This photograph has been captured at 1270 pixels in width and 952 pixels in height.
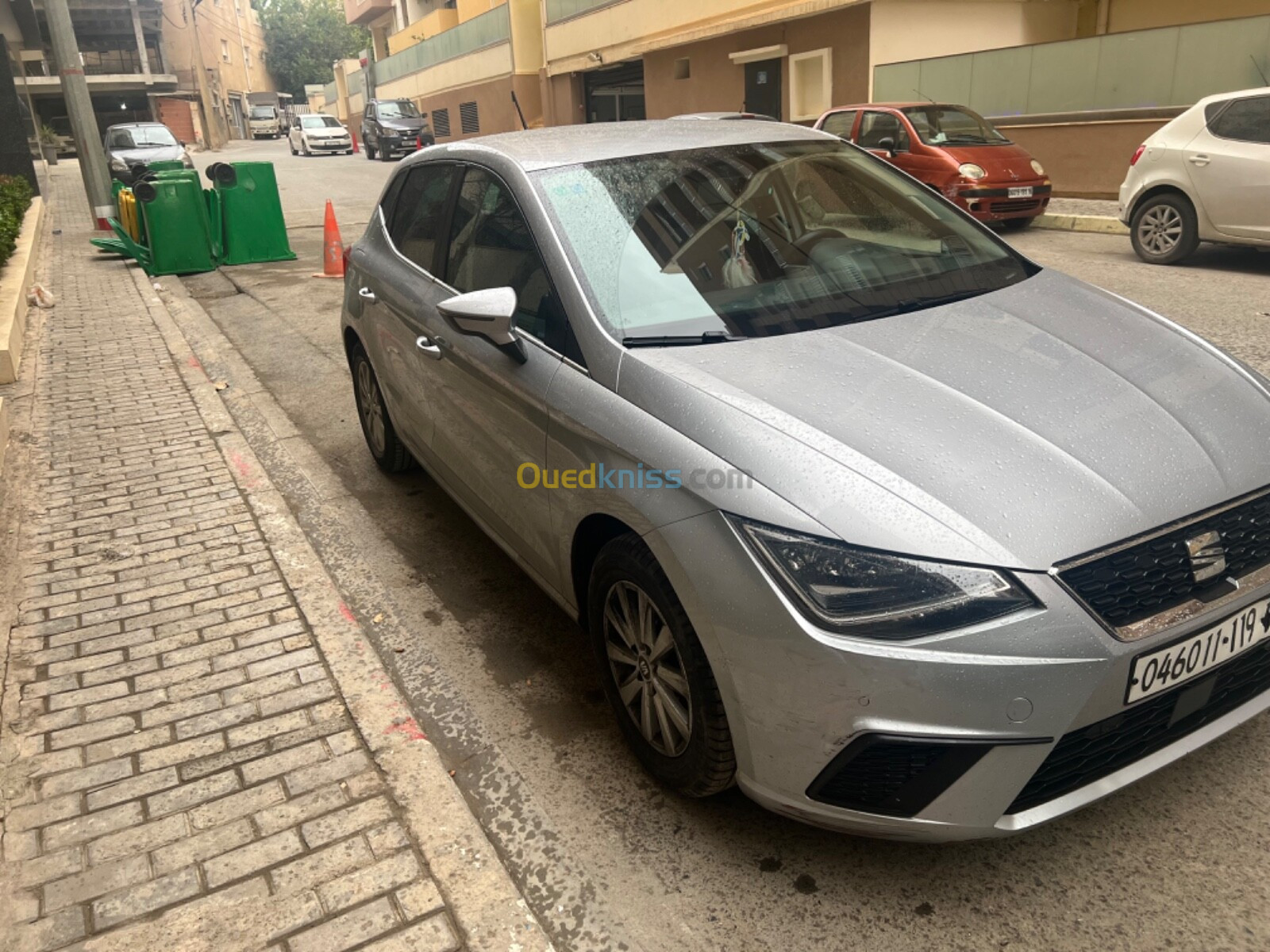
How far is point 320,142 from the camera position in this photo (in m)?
42.4

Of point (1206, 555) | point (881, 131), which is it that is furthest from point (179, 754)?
point (881, 131)

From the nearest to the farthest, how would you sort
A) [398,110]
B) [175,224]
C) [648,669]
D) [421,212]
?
[648,669], [421,212], [175,224], [398,110]

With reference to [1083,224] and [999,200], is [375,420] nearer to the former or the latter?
[999,200]

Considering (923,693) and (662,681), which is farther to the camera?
(662,681)

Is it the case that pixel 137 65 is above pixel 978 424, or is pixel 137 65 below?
above

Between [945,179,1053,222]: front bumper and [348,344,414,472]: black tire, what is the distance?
29.3 feet

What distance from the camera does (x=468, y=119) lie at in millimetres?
37438

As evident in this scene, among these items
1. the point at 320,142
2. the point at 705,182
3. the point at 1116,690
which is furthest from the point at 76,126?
the point at 320,142

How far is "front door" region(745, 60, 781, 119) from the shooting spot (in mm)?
20406

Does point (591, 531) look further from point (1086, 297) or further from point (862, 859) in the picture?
point (1086, 297)

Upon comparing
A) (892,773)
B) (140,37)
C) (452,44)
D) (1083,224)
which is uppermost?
(140,37)

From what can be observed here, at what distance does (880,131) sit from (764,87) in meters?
8.17

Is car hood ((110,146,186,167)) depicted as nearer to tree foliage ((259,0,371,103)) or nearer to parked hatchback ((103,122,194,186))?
parked hatchback ((103,122,194,186))

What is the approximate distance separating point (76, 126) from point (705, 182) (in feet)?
48.2
